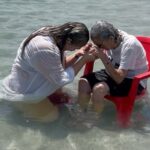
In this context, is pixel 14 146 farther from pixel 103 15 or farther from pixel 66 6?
pixel 66 6

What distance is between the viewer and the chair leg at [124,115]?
A: 14.1 ft

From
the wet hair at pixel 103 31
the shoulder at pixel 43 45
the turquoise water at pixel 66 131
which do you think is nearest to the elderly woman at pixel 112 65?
the wet hair at pixel 103 31

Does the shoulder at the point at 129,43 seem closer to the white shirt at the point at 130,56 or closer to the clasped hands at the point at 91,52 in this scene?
the white shirt at the point at 130,56

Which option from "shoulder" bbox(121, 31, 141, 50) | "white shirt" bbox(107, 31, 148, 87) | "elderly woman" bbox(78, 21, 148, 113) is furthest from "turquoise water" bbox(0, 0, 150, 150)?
"shoulder" bbox(121, 31, 141, 50)

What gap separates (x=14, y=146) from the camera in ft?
13.0

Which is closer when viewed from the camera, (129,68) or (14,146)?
(14,146)

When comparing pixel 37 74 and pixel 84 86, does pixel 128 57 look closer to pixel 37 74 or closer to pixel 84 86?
pixel 84 86

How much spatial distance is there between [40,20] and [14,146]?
444 centimetres

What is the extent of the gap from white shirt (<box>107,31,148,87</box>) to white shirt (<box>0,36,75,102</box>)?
19.0 inches

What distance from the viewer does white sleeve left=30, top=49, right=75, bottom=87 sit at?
158 inches

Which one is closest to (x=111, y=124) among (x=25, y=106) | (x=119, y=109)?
(x=119, y=109)

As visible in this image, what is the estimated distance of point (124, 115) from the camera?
4.33 meters

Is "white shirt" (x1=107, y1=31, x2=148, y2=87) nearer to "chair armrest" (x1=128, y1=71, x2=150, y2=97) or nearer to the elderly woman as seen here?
the elderly woman

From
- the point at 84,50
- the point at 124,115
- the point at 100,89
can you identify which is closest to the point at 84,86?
the point at 100,89
